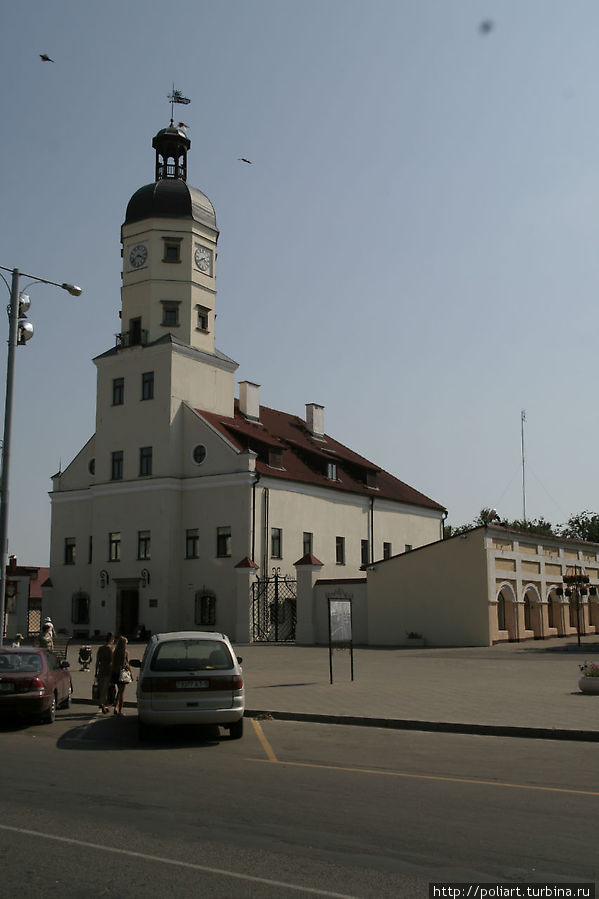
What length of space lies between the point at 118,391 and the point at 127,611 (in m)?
12.6

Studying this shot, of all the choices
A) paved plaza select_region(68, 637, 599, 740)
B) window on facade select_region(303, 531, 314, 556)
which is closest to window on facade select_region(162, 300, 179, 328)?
window on facade select_region(303, 531, 314, 556)

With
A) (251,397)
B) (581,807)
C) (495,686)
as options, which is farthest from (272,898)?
(251,397)

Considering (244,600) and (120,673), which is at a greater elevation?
(244,600)

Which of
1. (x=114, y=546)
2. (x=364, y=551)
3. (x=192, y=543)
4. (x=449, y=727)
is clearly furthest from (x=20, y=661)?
(x=364, y=551)

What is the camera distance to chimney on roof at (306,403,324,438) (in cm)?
6113

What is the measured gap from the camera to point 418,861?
674 centimetres

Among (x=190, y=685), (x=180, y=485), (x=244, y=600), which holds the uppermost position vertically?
(x=180, y=485)

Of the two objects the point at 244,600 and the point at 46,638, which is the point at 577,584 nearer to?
the point at 244,600

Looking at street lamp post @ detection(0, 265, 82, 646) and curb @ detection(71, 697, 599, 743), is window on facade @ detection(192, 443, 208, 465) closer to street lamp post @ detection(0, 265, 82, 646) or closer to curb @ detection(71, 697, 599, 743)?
street lamp post @ detection(0, 265, 82, 646)

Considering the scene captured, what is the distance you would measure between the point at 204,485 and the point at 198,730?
110 ft

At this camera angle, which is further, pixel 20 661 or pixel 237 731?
pixel 20 661

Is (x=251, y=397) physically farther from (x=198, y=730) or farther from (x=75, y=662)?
(x=198, y=730)

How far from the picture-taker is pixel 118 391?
171 feet

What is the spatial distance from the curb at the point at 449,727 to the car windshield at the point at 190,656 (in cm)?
268
